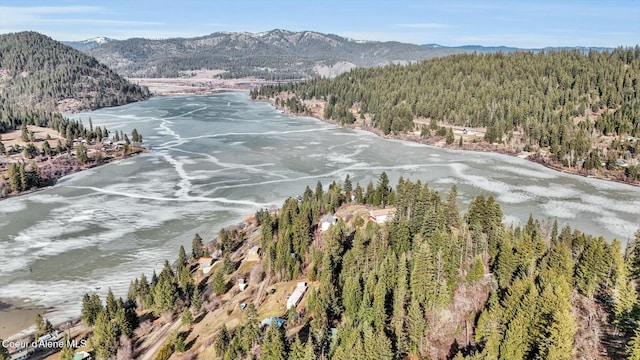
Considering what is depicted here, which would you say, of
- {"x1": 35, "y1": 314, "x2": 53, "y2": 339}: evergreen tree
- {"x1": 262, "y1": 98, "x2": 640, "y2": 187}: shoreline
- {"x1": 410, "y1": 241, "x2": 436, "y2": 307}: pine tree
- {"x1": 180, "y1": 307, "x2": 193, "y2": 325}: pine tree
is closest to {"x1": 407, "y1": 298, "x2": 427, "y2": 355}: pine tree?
{"x1": 410, "y1": 241, "x2": 436, "y2": 307}: pine tree

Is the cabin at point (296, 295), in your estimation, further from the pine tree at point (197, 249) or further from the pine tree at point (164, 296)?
the pine tree at point (197, 249)

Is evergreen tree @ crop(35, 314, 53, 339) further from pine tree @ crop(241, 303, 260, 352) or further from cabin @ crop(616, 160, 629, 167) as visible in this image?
cabin @ crop(616, 160, 629, 167)

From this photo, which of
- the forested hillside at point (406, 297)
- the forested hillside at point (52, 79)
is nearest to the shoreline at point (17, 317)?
the forested hillside at point (406, 297)

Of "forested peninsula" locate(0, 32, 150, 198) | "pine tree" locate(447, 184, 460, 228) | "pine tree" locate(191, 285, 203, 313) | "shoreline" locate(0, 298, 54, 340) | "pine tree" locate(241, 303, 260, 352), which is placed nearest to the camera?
"pine tree" locate(241, 303, 260, 352)

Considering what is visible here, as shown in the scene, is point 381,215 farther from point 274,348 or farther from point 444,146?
point 444,146

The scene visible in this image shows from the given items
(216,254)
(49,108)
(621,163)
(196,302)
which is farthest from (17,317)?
(49,108)
